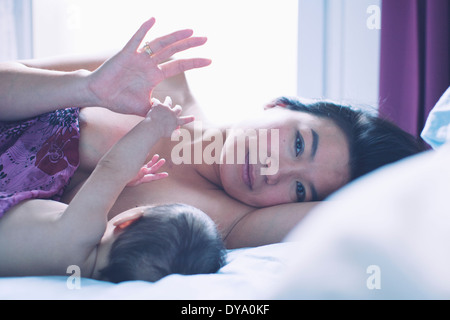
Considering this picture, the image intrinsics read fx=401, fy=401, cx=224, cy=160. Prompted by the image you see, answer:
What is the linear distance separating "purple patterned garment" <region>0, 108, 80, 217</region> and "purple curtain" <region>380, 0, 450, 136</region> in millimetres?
1367

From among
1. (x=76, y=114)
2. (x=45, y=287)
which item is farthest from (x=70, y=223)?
(x=76, y=114)

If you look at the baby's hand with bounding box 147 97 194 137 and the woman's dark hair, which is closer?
the baby's hand with bounding box 147 97 194 137

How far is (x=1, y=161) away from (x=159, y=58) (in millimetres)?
440

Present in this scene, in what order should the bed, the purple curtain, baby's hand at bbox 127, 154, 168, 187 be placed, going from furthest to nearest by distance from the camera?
the purple curtain, baby's hand at bbox 127, 154, 168, 187, the bed

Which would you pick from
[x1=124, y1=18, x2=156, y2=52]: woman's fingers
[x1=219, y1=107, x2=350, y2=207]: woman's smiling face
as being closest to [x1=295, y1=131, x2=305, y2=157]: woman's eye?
[x1=219, y1=107, x2=350, y2=207]: woman's smiling face

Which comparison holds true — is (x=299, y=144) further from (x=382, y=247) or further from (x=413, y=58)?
(x=413, y=58)

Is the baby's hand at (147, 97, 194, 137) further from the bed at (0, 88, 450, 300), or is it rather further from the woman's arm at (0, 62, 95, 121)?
the bed at (0, 88, 450, 300)

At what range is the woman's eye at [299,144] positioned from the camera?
107 centimetres

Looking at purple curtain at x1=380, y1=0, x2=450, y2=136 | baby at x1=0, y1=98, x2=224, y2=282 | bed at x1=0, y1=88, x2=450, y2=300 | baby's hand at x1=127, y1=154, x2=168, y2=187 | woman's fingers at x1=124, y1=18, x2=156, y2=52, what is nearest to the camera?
bed at x1=0, y1=88, x2=450, y2=300

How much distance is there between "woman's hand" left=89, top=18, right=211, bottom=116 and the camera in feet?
3.05

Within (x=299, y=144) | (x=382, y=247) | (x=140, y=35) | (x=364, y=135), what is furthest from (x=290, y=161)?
(x=382, y=247)

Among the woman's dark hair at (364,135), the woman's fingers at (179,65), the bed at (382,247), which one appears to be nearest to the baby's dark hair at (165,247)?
the bed at (382,247)

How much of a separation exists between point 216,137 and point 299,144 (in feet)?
0.93
